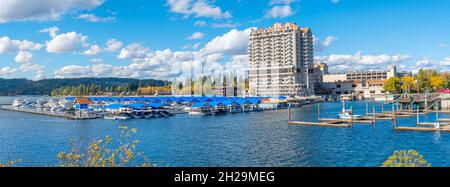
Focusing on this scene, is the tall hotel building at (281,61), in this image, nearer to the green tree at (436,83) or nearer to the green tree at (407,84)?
the green tree at (407,84)

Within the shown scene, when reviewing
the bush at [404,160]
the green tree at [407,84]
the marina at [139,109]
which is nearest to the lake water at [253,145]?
the bush at [404,160]

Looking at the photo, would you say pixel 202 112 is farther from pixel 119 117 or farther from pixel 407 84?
pixel 407 84

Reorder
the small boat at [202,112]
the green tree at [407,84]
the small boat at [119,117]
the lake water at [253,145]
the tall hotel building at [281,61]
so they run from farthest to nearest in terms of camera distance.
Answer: the tall hotel building at [281,61] → the green tree at [407,84] → the small boat at [202,112] → the small boat at [119,117] → the lake water at [253,145]

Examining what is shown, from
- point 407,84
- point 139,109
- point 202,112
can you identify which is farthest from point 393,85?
point 139,109

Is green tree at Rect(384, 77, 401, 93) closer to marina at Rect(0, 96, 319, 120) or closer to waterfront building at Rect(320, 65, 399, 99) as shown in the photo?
waterfront building at Rect(320, 65, 399, 99)

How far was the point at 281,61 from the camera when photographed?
168 metres

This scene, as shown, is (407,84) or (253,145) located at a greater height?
(407,84)

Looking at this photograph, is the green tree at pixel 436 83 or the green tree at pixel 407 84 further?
the green tree at pixel 407 84

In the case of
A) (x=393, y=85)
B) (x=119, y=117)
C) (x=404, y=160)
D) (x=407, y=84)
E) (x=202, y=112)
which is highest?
(x=407, y=84)

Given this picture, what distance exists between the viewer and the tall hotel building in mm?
161000

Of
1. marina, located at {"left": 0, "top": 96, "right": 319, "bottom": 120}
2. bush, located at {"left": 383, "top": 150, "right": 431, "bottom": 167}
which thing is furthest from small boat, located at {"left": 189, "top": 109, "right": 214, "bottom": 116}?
bush, located at {"left": 383, "top": 150, "right": 431, "bottom": 167}

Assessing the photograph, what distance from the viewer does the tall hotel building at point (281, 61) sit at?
16100 centimetres

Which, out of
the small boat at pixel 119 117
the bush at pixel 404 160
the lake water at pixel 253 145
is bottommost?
the lake water at pixel 253 145
